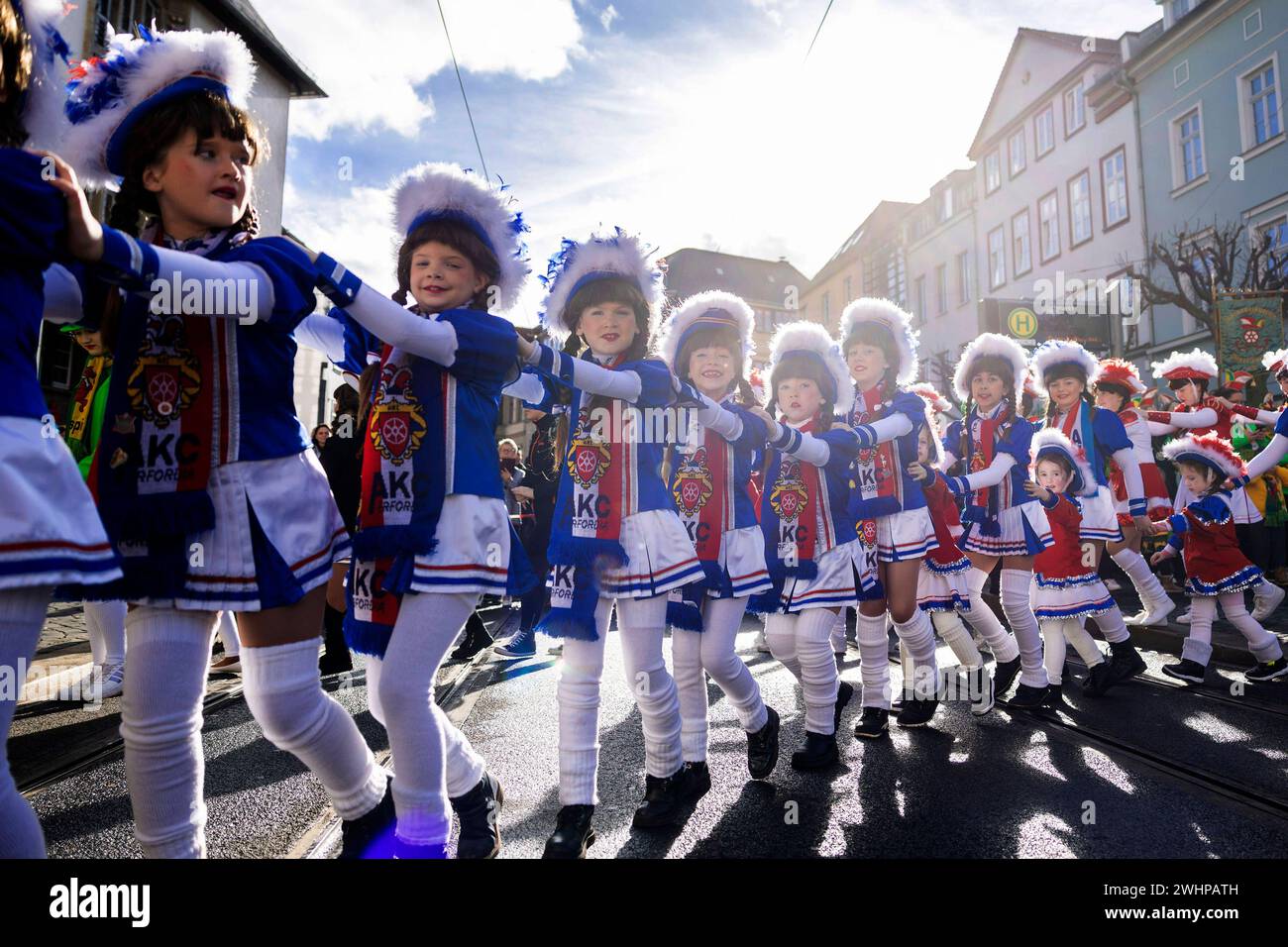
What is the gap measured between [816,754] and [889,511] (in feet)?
4.26

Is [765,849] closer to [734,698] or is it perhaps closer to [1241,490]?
[734,698]

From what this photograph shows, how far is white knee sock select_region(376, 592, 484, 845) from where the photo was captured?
2.09 m

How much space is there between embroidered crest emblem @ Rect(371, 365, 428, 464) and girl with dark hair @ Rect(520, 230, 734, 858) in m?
0.43

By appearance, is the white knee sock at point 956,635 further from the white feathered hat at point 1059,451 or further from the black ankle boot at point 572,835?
the black ankle boot at point 572,835

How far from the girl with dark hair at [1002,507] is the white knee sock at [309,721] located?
3.70m

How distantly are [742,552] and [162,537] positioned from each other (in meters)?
2.16

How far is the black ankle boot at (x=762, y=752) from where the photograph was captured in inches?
130

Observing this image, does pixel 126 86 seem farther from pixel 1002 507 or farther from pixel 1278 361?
pixel 1278 361

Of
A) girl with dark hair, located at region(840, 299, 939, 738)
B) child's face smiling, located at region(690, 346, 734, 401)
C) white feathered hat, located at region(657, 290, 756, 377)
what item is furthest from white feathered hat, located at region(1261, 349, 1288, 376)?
child's face smiling, located at region(690, 346, 734, 401)

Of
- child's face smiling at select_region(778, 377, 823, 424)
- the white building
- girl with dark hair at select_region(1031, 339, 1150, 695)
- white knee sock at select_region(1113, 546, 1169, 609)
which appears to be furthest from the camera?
the white building

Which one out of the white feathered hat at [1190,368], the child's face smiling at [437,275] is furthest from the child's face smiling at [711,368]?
the white feathered hat at [1190,368]

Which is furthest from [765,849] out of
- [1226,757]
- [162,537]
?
[1226,757]

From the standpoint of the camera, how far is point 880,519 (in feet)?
13.9

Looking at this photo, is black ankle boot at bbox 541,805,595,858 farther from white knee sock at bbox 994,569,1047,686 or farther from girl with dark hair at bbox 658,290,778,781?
white knee sock at bbox 994,569,1047,686
